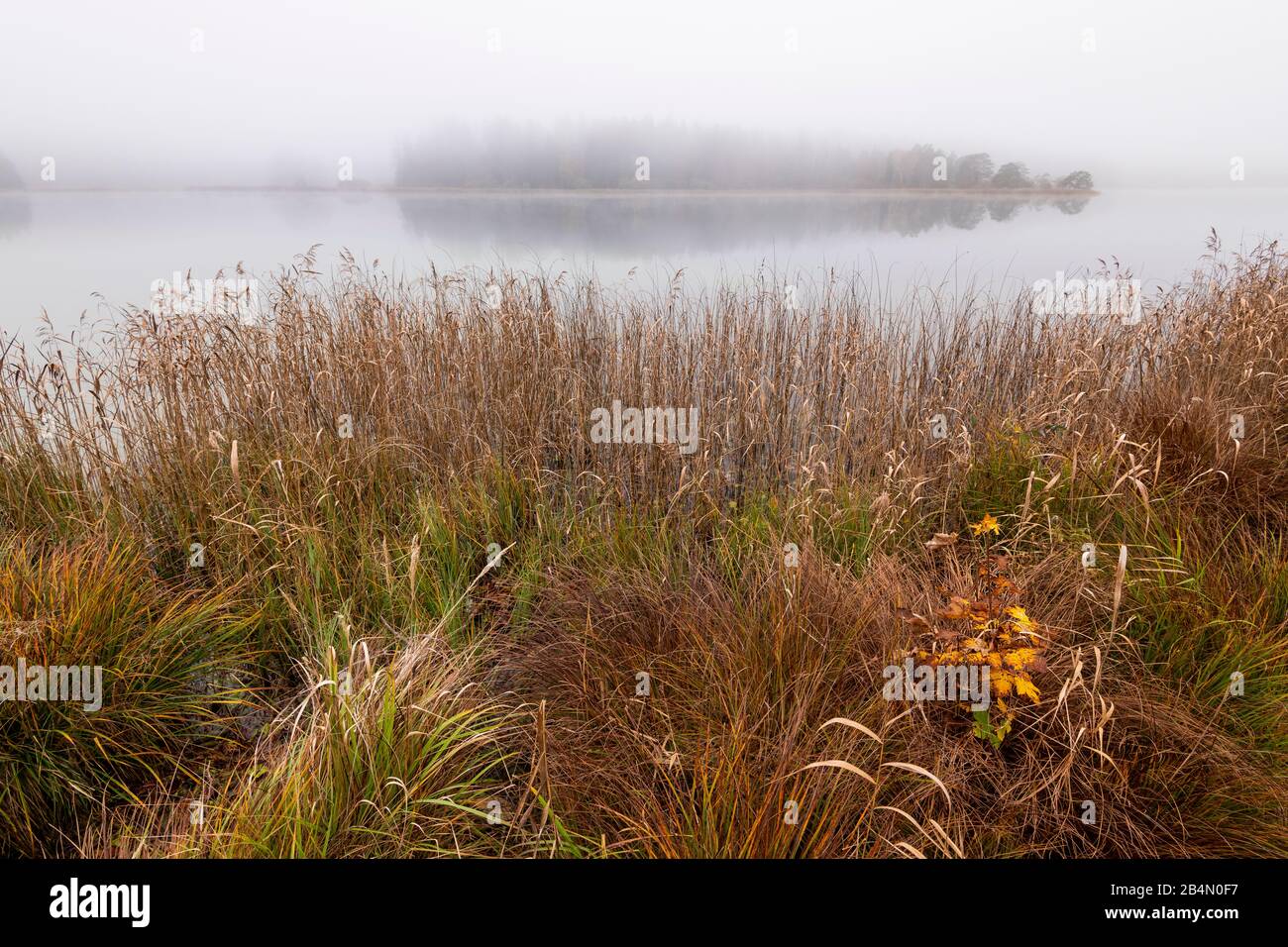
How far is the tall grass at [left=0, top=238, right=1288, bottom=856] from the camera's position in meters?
2.16

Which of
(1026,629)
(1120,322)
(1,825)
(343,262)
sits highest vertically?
(343,262)

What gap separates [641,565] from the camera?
3383mm

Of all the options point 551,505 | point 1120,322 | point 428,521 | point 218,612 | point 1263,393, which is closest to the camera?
point 218,612

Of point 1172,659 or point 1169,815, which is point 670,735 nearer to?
point 1169,815

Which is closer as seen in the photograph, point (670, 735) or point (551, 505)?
point (670, 735)

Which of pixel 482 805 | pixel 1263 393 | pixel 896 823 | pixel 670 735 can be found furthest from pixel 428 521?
pixel 1263 393

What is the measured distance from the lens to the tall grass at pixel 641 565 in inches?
84.9

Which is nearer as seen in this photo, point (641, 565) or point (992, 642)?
point (992, 642)

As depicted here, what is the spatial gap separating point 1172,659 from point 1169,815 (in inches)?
25.4

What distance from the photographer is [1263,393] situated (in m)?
4.46

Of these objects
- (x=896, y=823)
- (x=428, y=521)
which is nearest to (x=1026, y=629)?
(x=896, y=823)
